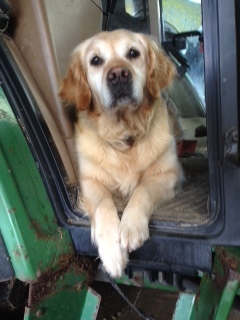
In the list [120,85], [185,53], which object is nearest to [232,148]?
[120,85]

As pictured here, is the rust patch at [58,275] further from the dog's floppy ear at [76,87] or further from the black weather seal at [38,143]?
the dog's floppy ear at [76,87]

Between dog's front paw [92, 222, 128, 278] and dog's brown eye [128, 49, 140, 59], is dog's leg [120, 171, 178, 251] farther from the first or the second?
dog's brown eye [128, 49, 140, 59]

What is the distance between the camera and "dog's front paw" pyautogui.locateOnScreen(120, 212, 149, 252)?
1.12 m

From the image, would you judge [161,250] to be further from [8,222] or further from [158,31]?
[158,31]

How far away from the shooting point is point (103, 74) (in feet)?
4.96

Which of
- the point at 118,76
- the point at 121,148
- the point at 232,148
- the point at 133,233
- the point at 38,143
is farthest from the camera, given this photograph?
the point at 121,148

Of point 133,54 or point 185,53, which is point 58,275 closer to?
point 133,54

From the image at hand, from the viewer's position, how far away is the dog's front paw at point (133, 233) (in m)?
1.12

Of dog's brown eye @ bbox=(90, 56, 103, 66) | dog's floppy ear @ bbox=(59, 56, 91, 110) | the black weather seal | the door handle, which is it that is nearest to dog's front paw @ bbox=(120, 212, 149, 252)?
the black weather seal

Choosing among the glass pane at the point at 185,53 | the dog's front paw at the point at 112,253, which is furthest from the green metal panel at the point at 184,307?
the glass pane at the point at 185,53

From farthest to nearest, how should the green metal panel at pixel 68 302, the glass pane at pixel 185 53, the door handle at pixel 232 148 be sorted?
the glass pane at pixel 185 53
the green metal panel at pixel 68 302
the door handle at pixel 232 148

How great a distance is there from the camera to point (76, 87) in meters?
1.59

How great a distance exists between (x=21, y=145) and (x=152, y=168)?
629 millimetres

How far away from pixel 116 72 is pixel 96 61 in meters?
0.25
